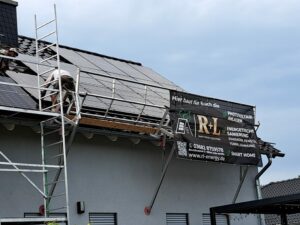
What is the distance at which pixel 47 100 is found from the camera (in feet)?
45.1

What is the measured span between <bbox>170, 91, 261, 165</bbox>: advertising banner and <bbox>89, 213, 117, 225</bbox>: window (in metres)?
2.38

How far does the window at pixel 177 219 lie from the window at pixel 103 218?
6.80 ft

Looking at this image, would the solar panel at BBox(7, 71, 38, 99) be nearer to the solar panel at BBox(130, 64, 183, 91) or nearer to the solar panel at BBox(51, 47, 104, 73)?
the solar panel at BBox(51, 47, 104, 73)

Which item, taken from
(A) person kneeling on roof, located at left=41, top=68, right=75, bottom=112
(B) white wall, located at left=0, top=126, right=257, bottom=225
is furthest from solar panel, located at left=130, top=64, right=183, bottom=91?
(A) person kneeling on roof, located at left=41, top=68, right=75, bottom=112

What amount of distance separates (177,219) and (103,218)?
2.83 meters

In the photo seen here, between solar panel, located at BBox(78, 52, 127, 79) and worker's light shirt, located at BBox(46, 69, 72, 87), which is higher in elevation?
solar panel, located at BBox(78, 52, 127, 79)

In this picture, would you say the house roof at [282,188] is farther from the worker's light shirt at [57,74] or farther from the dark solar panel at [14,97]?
the dark solar panel at [14,97]

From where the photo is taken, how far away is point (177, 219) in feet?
54.9

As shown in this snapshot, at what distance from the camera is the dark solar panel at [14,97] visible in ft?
40.9

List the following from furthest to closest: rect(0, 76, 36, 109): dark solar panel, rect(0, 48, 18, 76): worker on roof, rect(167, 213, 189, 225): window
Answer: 1. rect(167, 213, 189, 225): window
2. rect(0, 48, 18, 76): worker on roof
3. rect(0, 76, 36, 109): dark solar panel

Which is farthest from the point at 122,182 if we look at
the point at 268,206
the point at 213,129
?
the point at 268,206

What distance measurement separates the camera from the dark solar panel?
490 inches

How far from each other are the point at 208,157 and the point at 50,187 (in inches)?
184

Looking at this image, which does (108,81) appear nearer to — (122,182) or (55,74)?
(122,182)
